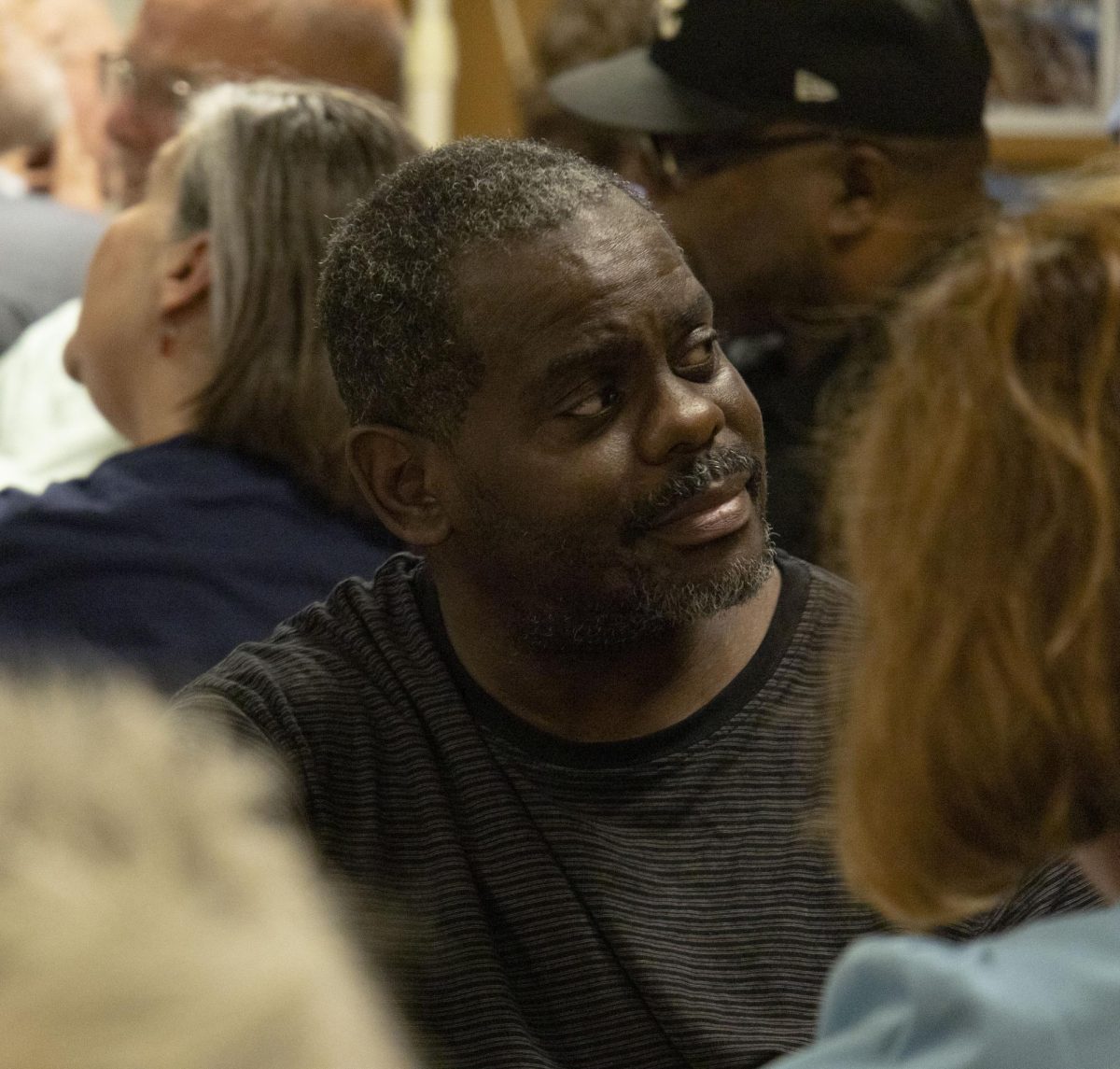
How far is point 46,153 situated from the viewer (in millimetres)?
3066

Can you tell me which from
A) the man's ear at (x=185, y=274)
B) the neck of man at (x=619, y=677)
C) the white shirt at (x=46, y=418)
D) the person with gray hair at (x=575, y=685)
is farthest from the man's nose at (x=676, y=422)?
the white shirt at (x=46, y=418)

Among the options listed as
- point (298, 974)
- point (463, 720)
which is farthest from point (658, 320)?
point (298, 974)

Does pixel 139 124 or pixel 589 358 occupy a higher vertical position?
pixel 589 358

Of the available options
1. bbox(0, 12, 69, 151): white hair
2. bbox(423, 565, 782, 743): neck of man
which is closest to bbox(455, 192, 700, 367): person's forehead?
bbox(423, 565, 782, 743): neck of man

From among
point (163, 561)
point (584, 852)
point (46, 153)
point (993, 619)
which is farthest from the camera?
point (46, 153)

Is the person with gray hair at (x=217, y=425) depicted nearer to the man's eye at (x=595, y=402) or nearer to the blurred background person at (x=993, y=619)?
the man's eye at (x=595, y=402)

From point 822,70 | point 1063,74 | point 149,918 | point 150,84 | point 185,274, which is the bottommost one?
point 1063,74

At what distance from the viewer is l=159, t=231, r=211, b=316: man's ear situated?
1.90m

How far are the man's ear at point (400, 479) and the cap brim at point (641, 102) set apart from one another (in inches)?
32.6

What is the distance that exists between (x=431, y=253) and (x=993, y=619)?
2.10 ft

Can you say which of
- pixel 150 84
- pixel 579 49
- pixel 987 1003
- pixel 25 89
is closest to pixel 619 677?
pixel 987 1003

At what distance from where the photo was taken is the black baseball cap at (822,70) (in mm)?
2025

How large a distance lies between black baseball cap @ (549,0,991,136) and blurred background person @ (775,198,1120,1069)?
115cm

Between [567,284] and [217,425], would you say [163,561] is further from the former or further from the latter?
[567,284]
